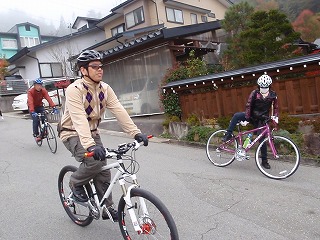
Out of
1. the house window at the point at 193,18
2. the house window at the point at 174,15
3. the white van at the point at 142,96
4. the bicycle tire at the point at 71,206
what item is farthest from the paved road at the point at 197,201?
the house window at the point at 193,18

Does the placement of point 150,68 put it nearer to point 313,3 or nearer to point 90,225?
point 90,225

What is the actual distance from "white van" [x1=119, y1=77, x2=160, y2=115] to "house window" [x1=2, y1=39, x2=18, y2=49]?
114 ft

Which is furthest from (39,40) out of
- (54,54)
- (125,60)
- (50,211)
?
(50,211)

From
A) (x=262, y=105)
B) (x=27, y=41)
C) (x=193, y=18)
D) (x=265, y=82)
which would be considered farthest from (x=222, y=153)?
(x=27, y=41)

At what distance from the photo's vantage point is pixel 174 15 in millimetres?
22453

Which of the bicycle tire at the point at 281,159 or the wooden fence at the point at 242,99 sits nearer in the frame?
the bicycle tire at the point at 281,159

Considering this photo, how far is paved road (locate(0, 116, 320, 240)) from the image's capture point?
3.43 meters

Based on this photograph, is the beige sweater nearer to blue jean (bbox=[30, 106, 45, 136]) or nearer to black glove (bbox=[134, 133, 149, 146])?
black glove (bbox=[134, 133, 149, 146])

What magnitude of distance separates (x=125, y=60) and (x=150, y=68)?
1.64m

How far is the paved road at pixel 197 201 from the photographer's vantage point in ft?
11.2

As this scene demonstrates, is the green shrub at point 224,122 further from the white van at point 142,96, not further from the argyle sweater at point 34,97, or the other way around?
the argyle sweater at point 34,97

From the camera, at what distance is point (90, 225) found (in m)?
3.70

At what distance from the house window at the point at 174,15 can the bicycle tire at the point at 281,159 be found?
18179 millimetres

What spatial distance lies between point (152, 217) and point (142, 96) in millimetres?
10108
